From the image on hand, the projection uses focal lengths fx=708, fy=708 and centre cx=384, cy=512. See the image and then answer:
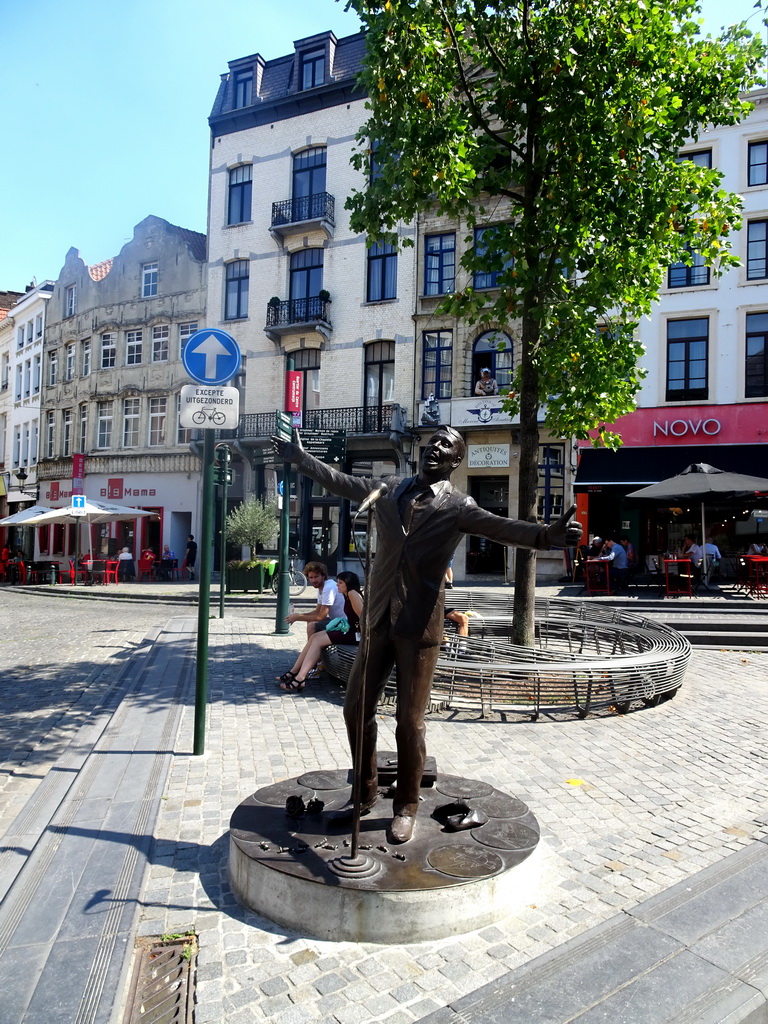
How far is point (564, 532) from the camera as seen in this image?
2.94 metres

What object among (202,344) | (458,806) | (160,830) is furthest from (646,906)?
(202,344)

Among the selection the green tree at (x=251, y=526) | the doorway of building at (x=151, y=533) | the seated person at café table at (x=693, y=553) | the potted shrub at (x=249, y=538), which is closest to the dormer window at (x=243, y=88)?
the doorway of building at (x=151, y=533)

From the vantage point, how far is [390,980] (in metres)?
2.49

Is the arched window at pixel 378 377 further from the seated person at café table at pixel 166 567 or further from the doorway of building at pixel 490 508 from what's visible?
the seated person at café table at pixel 166 567

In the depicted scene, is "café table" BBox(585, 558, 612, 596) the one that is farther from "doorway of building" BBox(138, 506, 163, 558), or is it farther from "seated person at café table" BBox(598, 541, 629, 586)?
"doorway of building" BBox(138, 506, 163, 558)

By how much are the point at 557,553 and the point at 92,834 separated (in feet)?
62.7

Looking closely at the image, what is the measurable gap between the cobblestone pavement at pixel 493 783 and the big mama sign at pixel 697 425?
45.7 feet

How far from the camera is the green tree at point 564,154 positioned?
23.3ft

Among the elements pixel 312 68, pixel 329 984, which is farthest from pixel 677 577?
pixel 312 68

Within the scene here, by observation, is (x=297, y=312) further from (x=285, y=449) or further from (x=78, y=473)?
(x=285, y=449)

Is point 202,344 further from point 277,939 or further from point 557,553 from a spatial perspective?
point 557,553

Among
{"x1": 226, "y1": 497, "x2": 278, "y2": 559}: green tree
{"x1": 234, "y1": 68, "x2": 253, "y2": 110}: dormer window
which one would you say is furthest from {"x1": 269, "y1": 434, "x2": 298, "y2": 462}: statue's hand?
{"x1": 234, "y1": 68, "x2": 253, "y2": 110}: dormer window

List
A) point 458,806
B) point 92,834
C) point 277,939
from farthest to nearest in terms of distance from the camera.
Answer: point 92,834, point 458,806, point 277,939

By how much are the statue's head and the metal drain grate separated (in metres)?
2.16
